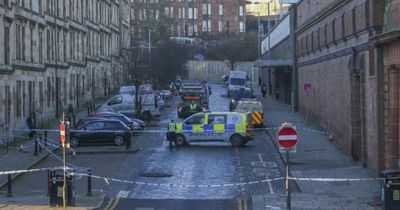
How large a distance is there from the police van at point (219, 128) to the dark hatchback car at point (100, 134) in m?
2.88

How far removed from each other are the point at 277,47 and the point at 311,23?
101ft

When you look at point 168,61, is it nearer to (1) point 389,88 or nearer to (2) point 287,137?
(1) point 389,88

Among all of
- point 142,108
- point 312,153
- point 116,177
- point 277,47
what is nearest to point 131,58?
point 277,47

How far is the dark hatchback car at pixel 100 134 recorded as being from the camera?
36.7 metres

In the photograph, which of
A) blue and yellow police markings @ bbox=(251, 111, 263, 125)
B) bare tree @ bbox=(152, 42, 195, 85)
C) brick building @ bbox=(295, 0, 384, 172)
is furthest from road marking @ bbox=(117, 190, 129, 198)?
bare tree @ bbox=(152, 42, 195, 85)

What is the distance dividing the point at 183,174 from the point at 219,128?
920cm

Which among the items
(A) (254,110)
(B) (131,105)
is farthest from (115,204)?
(B) (131,105)

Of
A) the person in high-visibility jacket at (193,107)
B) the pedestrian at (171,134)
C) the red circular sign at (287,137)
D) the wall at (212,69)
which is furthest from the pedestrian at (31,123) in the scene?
the wall at (212,69)

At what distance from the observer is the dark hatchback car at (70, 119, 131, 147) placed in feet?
120

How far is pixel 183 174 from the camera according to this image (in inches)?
1063

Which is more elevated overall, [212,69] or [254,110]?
[212,69]

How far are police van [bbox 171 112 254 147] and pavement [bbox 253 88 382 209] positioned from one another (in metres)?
2.81

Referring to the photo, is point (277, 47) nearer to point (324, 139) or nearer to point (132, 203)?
point (324, 139)

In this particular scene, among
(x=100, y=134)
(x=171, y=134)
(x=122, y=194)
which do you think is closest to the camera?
(x=122, y=194)
